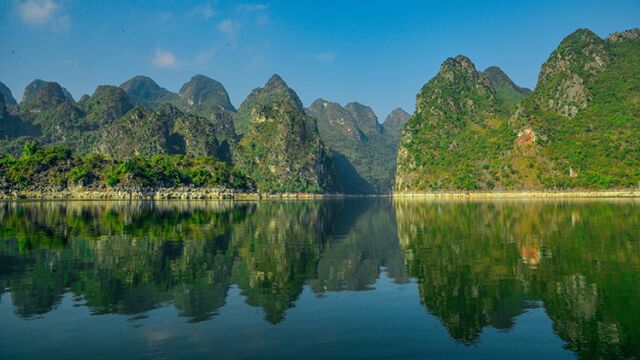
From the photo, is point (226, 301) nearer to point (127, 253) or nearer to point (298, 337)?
point (298, 337)

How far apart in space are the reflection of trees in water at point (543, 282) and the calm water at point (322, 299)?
110mm

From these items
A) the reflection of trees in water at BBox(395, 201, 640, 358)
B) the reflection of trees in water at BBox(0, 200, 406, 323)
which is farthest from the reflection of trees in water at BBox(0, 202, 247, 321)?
the reflection of trees in water at BBox(395, 201, 640, 358)

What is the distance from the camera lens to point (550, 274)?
31.4 metres

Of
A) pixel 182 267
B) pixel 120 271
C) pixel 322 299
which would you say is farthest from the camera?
pixel 182 267

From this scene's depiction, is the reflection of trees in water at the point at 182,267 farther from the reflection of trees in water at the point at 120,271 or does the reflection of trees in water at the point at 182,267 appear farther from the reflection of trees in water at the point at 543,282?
the reflection of trees in water at the point at 543,282

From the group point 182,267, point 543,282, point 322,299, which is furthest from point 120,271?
point 543,282

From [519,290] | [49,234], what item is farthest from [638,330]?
[49,234]

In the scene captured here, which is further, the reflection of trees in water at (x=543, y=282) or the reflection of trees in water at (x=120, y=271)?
the reflection of trees in water at (x=120, y=271)

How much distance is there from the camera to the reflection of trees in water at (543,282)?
66.2ft

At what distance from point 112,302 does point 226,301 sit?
601cm

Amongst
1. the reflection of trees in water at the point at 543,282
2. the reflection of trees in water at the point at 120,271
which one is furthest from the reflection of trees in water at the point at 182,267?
the reflection of trees in water at the point at 543,282

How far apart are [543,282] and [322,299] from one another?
13681 mm

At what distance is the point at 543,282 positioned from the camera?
2923 cm

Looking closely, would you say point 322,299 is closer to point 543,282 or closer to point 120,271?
point 543,282
